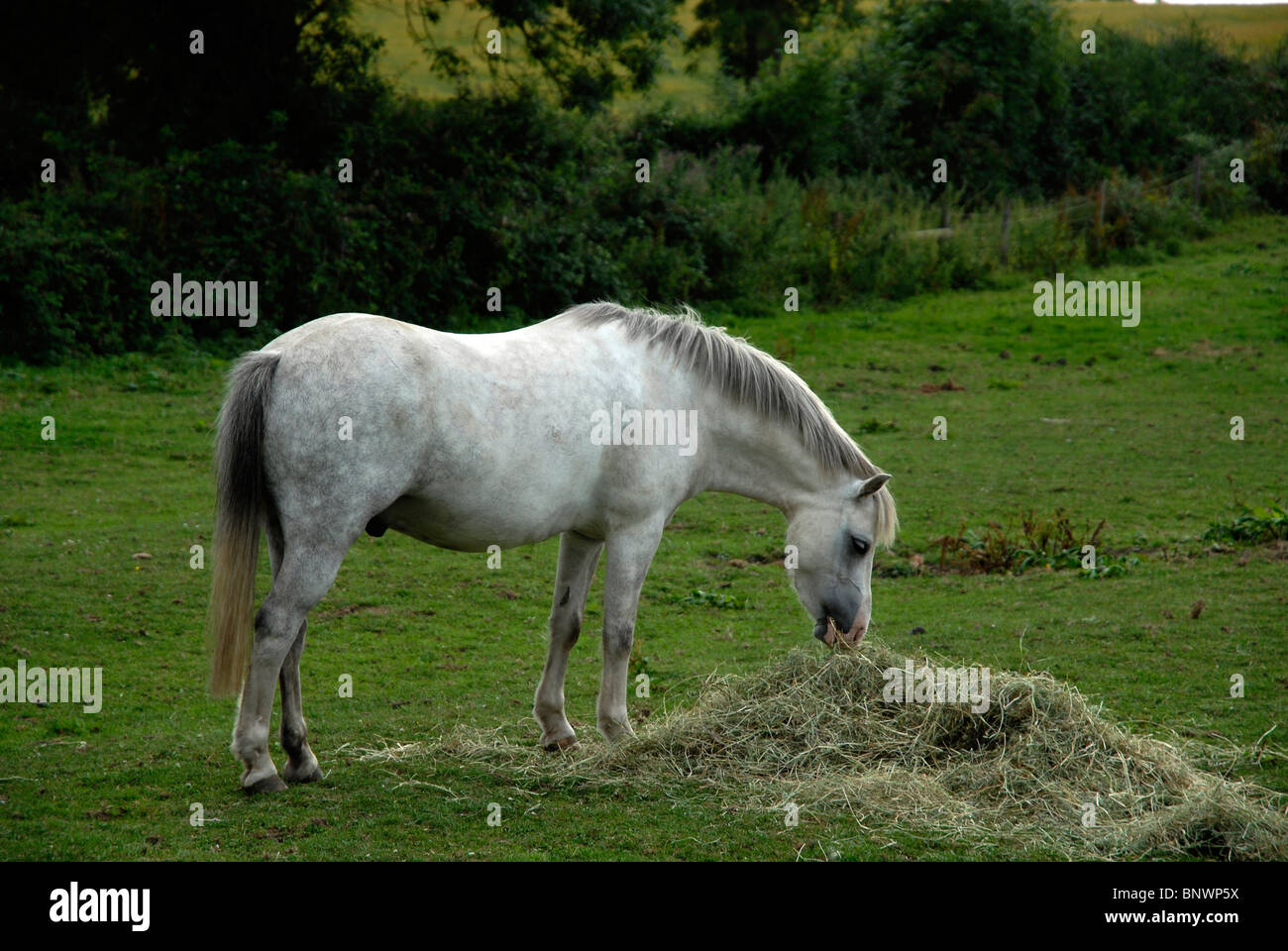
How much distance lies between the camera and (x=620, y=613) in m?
6.08

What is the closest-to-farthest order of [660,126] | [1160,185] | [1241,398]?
[1241,398] < [660,126] < [1160,185]

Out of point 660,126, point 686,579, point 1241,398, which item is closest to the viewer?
point 686,579

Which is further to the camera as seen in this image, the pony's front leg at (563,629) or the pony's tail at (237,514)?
the pony's front leg at (563,629)

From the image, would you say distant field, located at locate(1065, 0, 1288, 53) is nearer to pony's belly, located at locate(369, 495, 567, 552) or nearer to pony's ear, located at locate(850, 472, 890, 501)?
pony's ear, located at locate(850, 472, 890, 501)

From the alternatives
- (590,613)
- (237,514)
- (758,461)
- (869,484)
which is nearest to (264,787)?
(237,514)

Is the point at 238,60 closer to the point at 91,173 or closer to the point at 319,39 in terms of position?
the point at 319,39

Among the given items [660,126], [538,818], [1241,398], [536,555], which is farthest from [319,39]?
[538,818]

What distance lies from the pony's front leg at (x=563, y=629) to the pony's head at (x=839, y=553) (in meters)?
1.10

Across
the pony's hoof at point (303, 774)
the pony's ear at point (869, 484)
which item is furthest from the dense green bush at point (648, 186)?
the pony's ear at point (869, 484)

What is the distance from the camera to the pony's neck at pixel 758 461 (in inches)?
252

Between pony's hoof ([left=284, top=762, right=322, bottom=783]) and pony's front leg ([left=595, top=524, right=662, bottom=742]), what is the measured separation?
4.69 ft

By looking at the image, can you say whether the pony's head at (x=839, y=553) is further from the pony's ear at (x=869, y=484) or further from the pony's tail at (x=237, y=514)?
the pony's tail at (x=237, y=514)

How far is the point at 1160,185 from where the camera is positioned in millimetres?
23438
